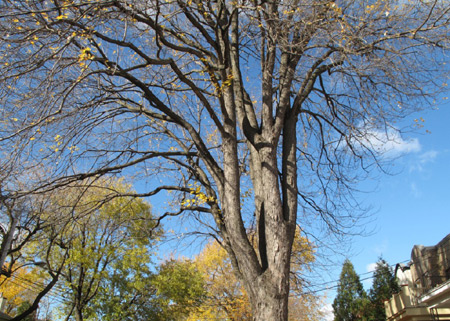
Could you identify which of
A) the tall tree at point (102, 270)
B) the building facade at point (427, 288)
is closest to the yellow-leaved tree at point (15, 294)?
the tall tree at point (102, 270)

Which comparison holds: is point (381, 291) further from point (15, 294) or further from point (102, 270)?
point (15, 294)

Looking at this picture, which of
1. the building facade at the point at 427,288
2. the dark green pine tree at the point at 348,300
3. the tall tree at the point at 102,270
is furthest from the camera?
the dark green pine tree at the point at 348,300

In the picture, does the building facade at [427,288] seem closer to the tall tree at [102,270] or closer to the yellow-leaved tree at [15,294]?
the tall tree at [102,270]

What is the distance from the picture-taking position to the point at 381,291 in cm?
2725

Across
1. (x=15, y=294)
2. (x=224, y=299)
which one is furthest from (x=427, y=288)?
(x=15, y=294)

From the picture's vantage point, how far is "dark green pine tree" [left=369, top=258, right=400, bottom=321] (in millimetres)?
24908

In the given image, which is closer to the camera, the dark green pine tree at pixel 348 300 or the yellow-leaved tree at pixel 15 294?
the yellow-leaved tree at pixel 15 294

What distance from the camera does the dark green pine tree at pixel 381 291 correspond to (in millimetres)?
24908

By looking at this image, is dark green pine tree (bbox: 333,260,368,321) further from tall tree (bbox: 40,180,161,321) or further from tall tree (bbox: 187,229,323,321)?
tall tree (bbox: 40,180,161,321)

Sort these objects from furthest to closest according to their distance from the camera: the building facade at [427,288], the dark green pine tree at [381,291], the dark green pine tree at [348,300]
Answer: the dark green pine tree at [348,300] → the dark green pine tree at [381,291] → the building facade at [427,288]

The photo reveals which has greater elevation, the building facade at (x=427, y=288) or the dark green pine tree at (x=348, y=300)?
the dark green pine tree at (x=348, y=300)

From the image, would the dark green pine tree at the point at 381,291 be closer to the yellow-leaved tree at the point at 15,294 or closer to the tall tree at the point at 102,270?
the tall tree at the point at 102,270

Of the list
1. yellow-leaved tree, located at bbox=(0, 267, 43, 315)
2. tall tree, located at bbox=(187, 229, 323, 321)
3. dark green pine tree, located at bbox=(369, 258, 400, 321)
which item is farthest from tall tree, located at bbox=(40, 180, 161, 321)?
dark green pine tree, located at bbox=(369, 258, 400, 321)

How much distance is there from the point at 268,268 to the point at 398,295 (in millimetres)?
15098
